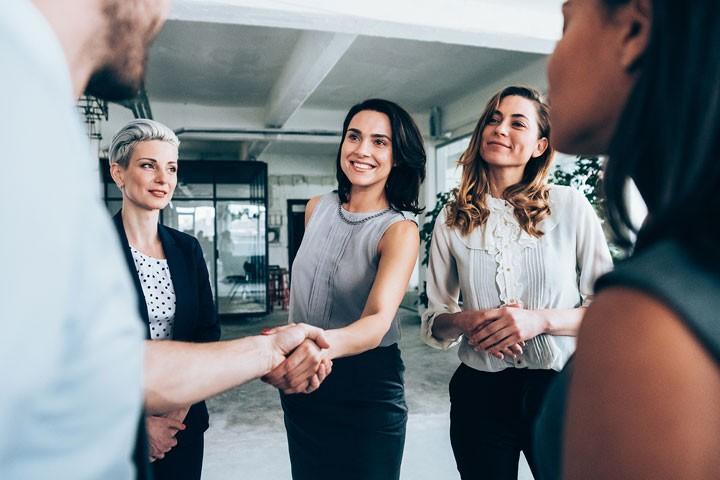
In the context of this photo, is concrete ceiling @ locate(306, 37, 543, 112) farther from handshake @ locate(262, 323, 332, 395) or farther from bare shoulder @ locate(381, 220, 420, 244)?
handshake @ locate(262, 323, 332, 395)

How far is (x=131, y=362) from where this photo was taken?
448mm

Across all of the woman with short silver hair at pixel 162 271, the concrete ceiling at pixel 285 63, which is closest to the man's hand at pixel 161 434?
the woman with short silver hair at pixel 162 271

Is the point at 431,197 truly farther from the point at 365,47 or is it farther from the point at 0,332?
the point at 0,332

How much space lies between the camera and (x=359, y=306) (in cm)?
193

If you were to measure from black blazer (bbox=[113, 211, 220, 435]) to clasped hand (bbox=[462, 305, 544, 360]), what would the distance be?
0.98 m

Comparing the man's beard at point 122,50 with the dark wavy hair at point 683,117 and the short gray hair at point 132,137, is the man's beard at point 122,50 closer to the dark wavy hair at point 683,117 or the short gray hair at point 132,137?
the dark wavy hair at point 683,117

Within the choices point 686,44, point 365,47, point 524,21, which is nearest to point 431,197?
point 365,47

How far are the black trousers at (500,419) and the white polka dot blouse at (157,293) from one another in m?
1.06

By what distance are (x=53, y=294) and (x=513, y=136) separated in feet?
5.90

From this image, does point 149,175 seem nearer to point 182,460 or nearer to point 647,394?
point 182,460

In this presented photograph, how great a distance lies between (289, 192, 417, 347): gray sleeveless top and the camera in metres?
1.92

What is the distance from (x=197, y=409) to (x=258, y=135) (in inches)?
298

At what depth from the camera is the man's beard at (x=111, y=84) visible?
26.6 inches

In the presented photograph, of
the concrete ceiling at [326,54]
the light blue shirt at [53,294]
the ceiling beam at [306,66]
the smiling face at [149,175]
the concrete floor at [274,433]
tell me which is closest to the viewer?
the light blue shirt at [53,294]
